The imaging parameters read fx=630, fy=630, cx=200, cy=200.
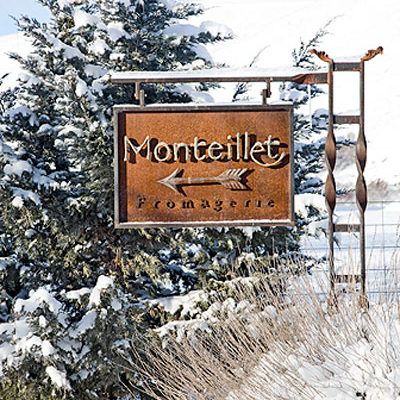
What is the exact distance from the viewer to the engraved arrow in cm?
548

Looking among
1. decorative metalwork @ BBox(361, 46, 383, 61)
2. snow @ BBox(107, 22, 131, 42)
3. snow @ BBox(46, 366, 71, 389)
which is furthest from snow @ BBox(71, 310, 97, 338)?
decorative metalwork @ BBox(361, 46, 383, 61)

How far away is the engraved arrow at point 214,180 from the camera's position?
5.48m

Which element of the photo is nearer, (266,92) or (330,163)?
(330,163)

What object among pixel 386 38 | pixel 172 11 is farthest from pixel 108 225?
pixel 386 38

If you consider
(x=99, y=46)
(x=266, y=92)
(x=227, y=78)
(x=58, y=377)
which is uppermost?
(x=99, y=46)

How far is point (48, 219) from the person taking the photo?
21.4 ft

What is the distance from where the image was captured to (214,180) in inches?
216

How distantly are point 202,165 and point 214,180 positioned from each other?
0.56 feet

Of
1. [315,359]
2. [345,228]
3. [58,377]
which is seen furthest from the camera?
[58,377]

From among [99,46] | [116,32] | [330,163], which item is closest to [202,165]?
[330,163]

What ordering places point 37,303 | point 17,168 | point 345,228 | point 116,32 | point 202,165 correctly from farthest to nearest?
point 116,32
point 17,168
point 37,303
point 202,165
point 345,228

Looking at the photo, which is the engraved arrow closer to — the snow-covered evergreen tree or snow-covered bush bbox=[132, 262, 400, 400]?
snow-covered bush bbox=[132, 262, 400, 400]

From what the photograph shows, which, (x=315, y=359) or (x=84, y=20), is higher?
(x=84, y=20)

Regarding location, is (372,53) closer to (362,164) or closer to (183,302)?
(362,164)
